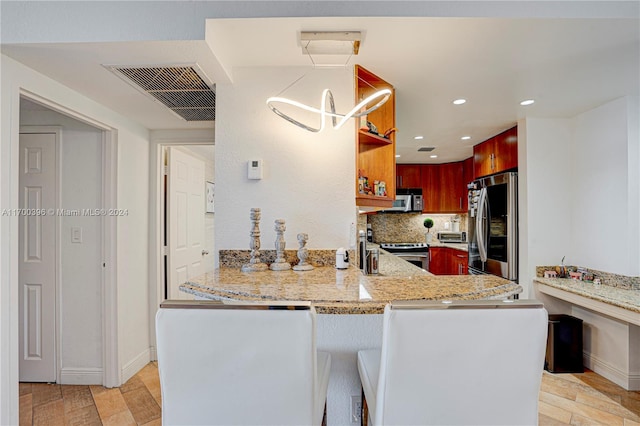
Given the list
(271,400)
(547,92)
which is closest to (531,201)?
(547,92)

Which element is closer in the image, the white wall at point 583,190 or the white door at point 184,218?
the white wall at point 583,190

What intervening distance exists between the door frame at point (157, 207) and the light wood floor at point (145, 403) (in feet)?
1.98

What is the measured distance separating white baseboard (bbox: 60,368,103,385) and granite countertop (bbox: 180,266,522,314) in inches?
68.4

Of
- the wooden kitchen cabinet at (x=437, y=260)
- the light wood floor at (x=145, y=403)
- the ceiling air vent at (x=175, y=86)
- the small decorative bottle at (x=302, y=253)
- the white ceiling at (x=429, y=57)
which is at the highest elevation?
the white ceiling at (x=429, y=57)

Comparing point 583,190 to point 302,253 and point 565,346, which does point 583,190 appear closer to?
point 565,346

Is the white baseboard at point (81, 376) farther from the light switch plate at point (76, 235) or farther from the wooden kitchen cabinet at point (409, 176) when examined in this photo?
the wooden kitchen cabinet at point (409, 176)

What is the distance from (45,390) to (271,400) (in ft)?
8.36

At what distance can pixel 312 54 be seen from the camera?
6.24ft

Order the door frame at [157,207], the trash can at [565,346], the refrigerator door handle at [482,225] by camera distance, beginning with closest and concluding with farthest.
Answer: the trash can at [565,346]
the door frame at [157,207]
the refrigerator door handle at [482,225]

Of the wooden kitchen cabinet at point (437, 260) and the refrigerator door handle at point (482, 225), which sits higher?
the refrigerator door handle at point (482, 225)

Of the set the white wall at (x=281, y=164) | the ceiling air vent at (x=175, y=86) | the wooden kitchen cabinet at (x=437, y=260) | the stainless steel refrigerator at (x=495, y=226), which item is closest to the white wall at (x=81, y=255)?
the ceiling air vent at (x=175, y=86)

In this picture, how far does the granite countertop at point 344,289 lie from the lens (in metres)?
1.15

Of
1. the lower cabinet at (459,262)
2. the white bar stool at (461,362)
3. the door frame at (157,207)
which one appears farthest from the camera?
the lower cabinet at (459,262)

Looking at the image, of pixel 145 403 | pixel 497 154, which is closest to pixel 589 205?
pixel 497 154
